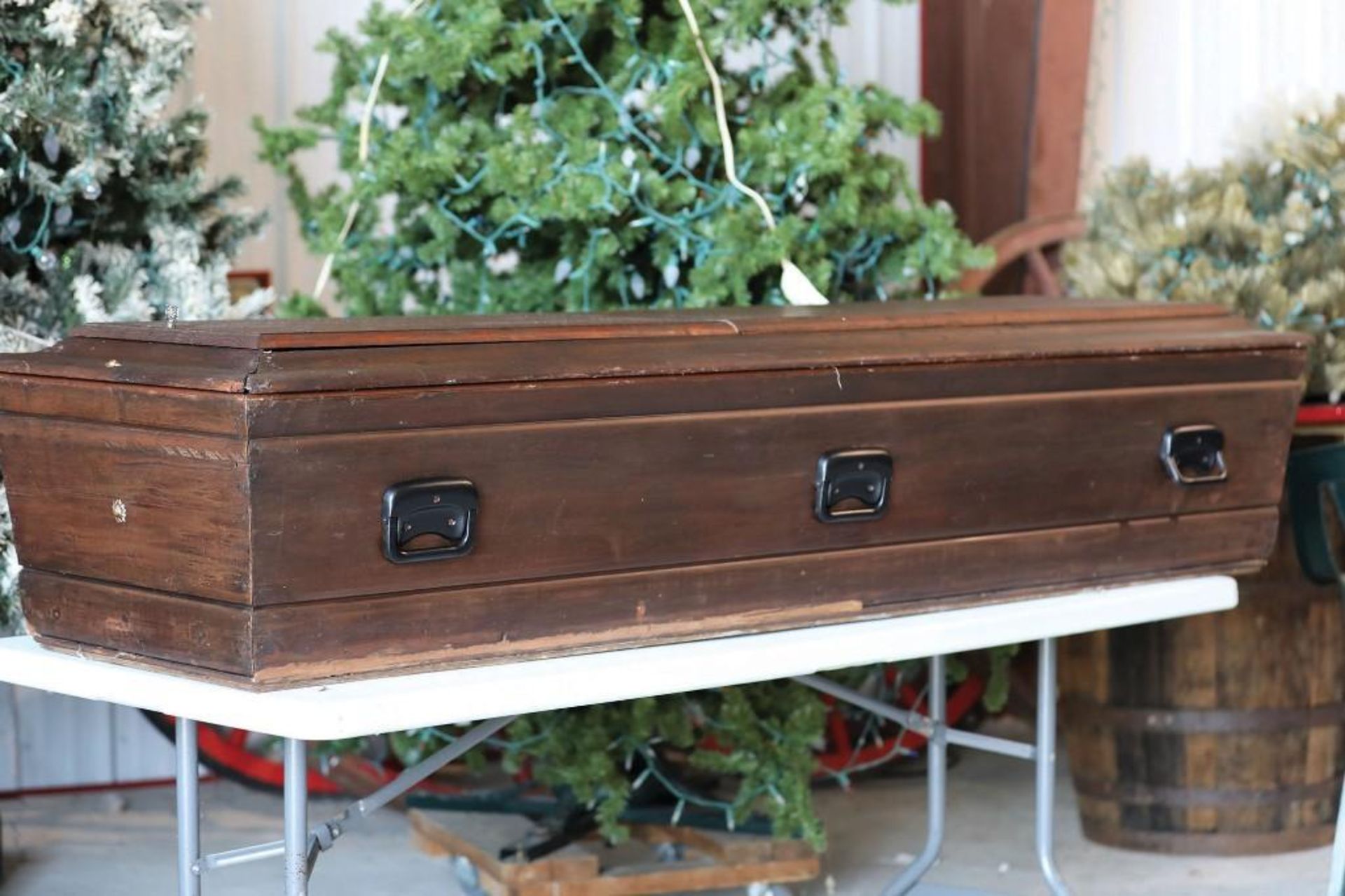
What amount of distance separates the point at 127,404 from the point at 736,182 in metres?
1.12

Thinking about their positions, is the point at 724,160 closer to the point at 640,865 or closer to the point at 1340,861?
the point at 640,865

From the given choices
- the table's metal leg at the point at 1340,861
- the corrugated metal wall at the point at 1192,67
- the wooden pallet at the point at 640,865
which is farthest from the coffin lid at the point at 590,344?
the corrugated metal wall at the point at 1192,67

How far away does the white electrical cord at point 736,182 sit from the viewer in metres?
2.43

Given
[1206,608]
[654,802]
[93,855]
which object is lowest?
[93,855]

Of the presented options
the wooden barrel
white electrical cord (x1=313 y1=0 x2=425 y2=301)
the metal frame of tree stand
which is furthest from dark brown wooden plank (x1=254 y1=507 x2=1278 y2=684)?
white electrical cord (x1=313 y1=0 x2=425 y2=301)

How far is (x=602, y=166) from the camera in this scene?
8.41 feet

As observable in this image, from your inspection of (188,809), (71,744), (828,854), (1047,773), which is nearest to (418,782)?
(188,809)

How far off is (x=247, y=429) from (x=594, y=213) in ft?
3.69

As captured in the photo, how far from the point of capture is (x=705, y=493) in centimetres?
183

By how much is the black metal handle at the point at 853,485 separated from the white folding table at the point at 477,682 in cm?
13

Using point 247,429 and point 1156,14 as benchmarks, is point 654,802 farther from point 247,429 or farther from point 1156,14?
point 1156,14

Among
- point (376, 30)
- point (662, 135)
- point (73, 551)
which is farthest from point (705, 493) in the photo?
point (376, 30)

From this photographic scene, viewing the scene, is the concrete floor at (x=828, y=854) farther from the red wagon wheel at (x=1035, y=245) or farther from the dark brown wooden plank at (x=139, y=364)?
the dark brown wooden plank at (x=139, y=364)

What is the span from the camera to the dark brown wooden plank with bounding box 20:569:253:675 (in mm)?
1586
